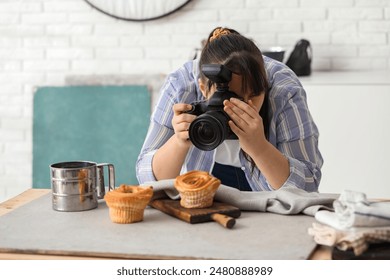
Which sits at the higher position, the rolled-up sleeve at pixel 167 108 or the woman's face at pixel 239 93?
the woman's face at pixel 239 93

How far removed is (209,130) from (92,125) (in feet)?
6.77

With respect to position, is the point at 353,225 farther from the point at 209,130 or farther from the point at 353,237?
the point at 209,130

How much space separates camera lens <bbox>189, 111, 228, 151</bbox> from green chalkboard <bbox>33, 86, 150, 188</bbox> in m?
1.91

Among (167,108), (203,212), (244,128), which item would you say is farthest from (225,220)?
(167,108)

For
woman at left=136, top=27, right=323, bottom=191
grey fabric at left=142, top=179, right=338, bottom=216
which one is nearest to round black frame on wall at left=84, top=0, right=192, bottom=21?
woman at left=136, top=27, right=323, bottom=191

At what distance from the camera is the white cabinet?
288cm

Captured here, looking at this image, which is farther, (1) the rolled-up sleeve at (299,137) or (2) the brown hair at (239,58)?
(1) the rolled-up sleeve at (299,137)

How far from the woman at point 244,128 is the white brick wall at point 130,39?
1327mm

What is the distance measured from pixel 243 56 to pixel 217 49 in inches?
3.1

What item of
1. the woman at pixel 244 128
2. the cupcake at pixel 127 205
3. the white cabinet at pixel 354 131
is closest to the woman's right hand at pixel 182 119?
the woman at pixel 244 128

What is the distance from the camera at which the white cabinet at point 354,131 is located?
2.88 m

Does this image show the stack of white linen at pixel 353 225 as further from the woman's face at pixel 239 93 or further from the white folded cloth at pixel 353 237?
the woman's face at pixel 239 93
